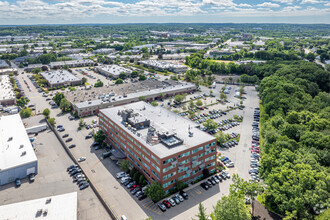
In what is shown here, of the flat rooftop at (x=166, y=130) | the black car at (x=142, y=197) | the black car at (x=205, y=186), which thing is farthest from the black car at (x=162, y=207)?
the black car at (x=205, y=186)

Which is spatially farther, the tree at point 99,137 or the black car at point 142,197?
the tree at point 99,137

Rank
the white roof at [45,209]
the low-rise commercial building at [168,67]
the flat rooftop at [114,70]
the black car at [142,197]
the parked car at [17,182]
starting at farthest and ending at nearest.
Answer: the low-rise commercial building at [168,67], the flat rooftop at [114,70], the parked car at [17,182], the black car at [142,197], the white roof at [45,209]

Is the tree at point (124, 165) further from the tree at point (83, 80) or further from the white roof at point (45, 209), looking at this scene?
the tree at point (83, 80)

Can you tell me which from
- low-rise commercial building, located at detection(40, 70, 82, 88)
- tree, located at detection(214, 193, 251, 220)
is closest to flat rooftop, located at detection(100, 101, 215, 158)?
tree, located at detection(214, 193, 251, 220)

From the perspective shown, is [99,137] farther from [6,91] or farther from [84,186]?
[6,91]

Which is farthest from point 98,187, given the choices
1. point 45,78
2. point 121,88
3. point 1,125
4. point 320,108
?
point 45,78

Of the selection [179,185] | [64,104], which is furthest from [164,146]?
[64,104]

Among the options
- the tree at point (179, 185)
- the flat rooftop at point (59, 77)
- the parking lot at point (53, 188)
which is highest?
the flat rooftop at point (59, 77)
